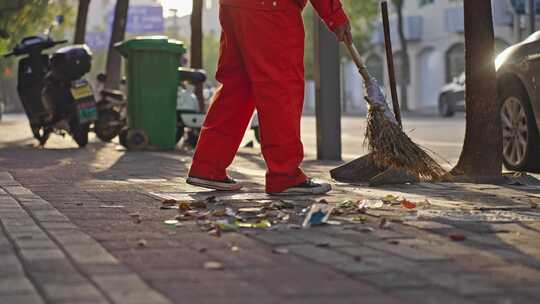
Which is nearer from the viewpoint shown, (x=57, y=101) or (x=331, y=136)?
(x=331, y=136)

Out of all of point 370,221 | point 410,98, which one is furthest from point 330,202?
point 410,98

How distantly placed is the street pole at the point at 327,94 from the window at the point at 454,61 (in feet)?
160

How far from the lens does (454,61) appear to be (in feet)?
207

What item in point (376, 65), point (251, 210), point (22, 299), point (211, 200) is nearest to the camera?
point (22, 299)

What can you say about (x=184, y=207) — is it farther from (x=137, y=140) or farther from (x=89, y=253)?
(x=137, y=140)

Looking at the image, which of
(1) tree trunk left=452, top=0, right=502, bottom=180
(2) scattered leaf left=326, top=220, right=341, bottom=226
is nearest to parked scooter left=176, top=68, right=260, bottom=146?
(1) tree trunk left=452, top=0, right=502, bottom=180

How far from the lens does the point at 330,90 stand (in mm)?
14016

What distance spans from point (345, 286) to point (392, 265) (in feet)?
1.61

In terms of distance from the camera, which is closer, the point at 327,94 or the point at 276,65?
the point at 276,65

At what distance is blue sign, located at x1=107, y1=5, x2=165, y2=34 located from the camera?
4163 inches

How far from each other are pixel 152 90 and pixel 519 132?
666cm

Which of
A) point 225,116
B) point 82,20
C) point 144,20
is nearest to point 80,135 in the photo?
point 225,116

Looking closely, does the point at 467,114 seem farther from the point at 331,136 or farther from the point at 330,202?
the point at 331,136

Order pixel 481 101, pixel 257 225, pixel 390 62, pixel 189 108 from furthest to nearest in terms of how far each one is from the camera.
A: pixel 189 108 → pixel 390 62 → pixel 481 101 → pixel 257 225
